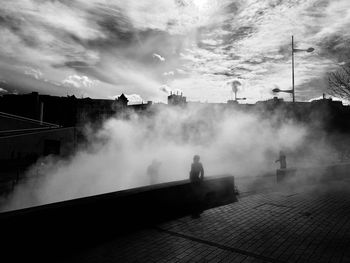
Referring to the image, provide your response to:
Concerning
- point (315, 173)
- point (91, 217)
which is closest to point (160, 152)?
point (315, 173)

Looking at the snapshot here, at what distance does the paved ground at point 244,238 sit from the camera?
355 cm

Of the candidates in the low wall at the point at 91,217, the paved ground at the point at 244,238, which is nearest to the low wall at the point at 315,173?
the paved ground at the point at 244,238

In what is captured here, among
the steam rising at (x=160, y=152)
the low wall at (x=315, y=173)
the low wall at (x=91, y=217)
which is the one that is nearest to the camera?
the low wall at (x=91, y=217)

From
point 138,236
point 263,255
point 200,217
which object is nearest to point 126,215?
point 138,236

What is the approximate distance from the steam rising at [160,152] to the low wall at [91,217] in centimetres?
623

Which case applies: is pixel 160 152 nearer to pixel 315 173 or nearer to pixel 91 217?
pixel 315 173

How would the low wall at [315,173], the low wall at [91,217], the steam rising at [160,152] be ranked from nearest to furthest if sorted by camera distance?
1. the low wall at [91,217]
2. the low wall at [315,173]
3. the steam rising at [160,152]

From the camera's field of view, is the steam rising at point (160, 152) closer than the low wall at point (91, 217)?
No

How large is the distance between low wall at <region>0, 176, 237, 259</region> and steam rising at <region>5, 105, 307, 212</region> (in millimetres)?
6235

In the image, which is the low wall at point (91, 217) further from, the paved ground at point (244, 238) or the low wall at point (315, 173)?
the low wall at point (315, 173)

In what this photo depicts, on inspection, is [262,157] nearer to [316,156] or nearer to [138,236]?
[316,156]

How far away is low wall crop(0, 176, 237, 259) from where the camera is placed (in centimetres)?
345

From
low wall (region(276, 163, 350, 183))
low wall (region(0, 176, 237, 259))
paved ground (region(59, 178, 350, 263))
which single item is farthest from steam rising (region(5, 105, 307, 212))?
paved ground (region(59, 178, 350, 263))

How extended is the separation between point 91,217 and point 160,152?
546 inches
